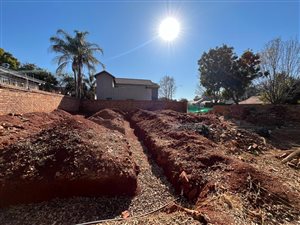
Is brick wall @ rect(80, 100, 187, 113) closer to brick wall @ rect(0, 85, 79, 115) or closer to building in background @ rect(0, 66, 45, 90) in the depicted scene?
brick wall @ rect(0, 85, 79, 115)

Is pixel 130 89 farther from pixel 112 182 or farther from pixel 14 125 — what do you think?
pixel 112 182

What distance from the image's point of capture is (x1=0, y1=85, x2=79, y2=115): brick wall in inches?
280

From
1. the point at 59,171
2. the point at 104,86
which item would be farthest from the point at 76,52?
the point at 59,171

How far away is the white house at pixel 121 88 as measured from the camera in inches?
920

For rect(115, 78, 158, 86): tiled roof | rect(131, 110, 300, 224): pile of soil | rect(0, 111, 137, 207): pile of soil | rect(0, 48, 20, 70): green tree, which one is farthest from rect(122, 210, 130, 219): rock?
rect(0, 48, 20, 70): green tree

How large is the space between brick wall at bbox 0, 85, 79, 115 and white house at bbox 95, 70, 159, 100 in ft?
34.1

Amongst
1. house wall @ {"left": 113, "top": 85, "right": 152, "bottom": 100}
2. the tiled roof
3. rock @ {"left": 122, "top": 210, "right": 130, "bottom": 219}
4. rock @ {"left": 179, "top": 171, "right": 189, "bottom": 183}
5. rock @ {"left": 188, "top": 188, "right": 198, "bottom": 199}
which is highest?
the tiled roof

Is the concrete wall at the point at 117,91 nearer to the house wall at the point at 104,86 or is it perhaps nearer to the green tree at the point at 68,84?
the house wall at the point at 104,86

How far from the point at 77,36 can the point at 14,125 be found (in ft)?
48.8

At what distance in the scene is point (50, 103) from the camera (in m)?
11.5

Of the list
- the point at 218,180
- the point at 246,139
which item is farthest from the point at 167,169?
the point at 246,139

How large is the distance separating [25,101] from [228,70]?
2276cm

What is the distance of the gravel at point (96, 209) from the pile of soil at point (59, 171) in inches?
6.9

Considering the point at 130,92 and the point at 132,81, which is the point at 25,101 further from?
the point at 132,81
